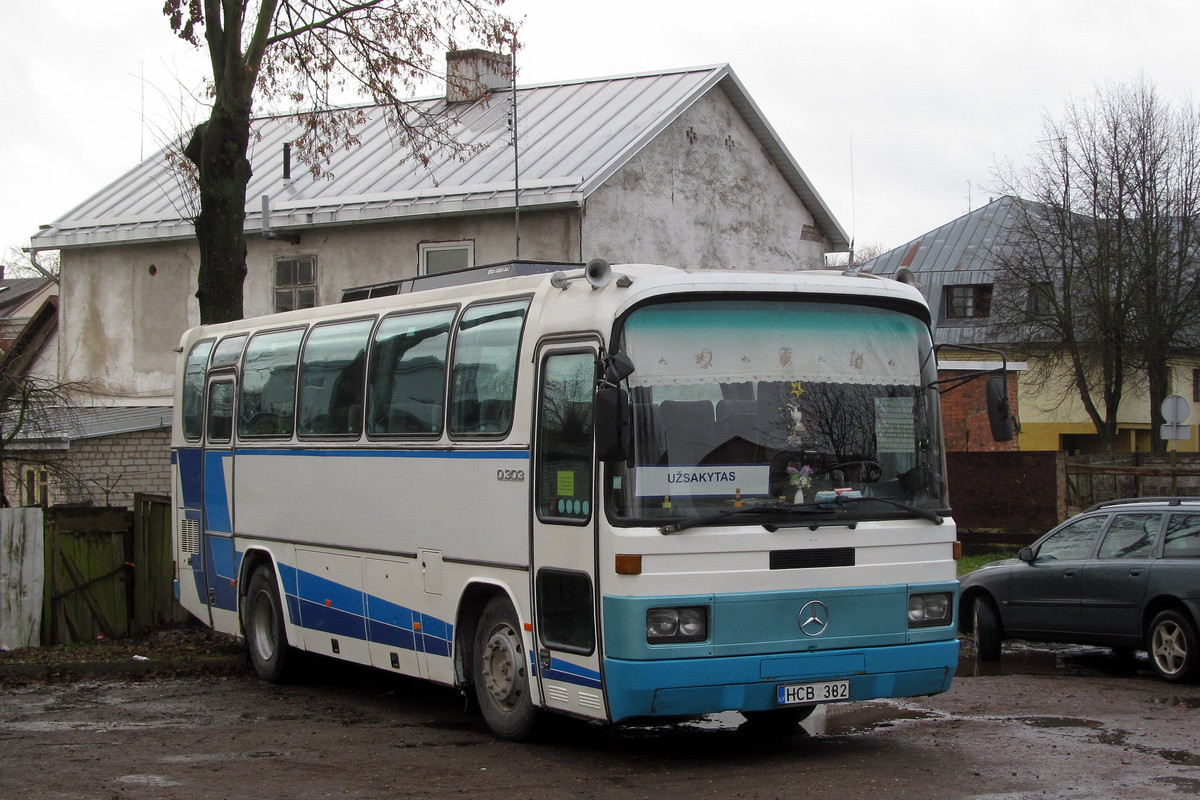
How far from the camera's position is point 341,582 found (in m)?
11.5

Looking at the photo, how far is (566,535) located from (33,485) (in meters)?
19.5

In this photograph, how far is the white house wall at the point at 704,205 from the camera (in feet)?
84.4

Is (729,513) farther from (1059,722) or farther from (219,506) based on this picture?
(219,506)

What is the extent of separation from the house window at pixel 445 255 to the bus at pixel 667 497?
15.4m

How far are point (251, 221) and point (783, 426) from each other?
70.2 ft

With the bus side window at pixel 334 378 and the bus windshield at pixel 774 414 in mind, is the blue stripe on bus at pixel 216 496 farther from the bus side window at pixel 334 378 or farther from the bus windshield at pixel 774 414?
the bus windshield at pixel 774 414

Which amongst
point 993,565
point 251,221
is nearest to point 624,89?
point 251,221

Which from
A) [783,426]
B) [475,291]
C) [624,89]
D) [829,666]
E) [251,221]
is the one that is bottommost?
[829,666]

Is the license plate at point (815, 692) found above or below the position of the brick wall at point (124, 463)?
below

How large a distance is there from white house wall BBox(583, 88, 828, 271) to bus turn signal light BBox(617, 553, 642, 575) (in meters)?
16.9

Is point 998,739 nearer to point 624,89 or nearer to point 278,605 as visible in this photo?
point 278,605

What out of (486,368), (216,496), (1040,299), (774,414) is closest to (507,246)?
(216,496)

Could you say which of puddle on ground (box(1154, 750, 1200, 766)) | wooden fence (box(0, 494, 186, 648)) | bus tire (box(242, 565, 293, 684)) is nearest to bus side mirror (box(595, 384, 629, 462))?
puddle on ground (box(1154, 750, 1200, 766))

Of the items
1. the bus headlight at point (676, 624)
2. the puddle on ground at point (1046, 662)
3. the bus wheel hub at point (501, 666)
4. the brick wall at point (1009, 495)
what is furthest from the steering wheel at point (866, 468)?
the brick wall at point (1009, 495)
